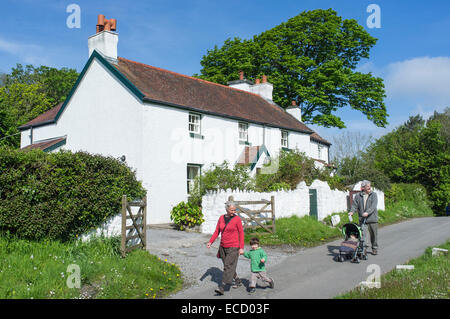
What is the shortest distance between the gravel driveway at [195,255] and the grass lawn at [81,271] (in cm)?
51

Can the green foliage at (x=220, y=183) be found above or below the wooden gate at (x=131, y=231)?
above

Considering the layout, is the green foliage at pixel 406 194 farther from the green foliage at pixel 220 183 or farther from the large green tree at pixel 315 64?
the green foliage at pixel 220 183

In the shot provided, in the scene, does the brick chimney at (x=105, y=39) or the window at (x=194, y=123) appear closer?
the brick chimney at (x=105, y=39)

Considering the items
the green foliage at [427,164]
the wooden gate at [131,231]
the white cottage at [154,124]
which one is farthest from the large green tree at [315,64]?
the wooden gate at [131,231]

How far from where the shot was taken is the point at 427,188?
103 feet

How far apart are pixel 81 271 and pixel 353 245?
6.58 m

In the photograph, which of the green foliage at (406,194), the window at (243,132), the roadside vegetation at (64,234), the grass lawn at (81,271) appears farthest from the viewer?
the green foliage at (406,194)

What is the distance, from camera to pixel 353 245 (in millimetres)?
9891

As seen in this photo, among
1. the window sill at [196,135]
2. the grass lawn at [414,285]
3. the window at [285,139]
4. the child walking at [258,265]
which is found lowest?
the grass lawn at [414,285]

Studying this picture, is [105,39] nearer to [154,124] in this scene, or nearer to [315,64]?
[154,124]

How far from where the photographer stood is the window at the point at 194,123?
64.2 feet

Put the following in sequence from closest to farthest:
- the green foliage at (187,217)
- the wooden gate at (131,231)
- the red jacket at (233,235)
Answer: the red jacket at (233,235)
the wooden gate at (131,231)
the green foliage at (187,217)

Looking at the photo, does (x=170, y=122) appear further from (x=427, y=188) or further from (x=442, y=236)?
(x=427, y=188)

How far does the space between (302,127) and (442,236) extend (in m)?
14.7
